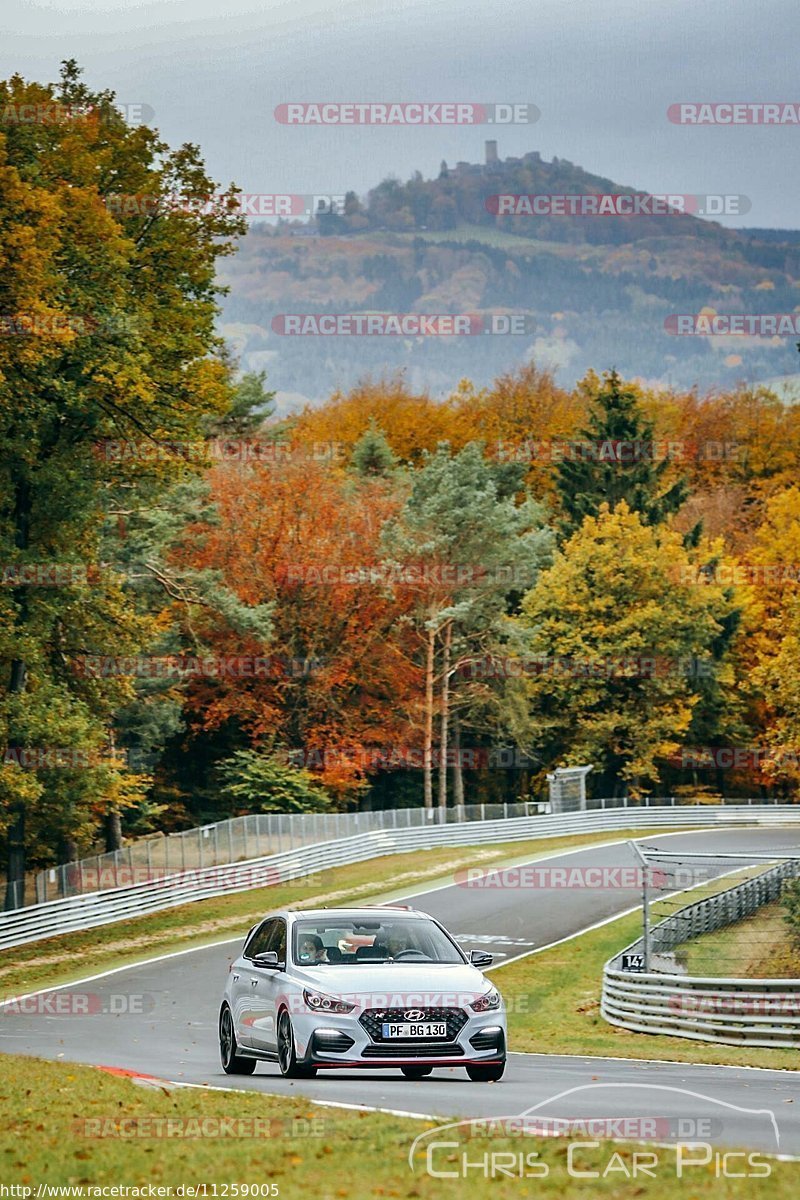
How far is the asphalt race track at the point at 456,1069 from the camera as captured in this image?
12477 mm

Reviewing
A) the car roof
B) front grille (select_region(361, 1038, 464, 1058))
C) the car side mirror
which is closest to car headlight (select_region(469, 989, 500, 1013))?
front grille (select_region(361, 1038, 464, 1058))

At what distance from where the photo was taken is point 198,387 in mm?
38688

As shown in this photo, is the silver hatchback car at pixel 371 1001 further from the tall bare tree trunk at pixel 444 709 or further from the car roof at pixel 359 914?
the tall bare tree trunk at pixel 444 709

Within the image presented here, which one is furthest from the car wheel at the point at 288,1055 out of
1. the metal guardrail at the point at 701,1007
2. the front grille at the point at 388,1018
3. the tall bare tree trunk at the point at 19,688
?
the tall bare tree trunk at the point at 19,688

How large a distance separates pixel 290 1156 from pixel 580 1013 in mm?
19051

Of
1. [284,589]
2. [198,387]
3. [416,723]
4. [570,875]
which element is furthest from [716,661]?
[198,387]

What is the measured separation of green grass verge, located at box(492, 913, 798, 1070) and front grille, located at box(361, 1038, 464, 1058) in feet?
18.3

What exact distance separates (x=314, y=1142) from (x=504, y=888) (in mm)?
37027

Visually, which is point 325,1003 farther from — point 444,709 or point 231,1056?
point 444,709

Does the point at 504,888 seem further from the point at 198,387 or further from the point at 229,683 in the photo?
the point at 229,683

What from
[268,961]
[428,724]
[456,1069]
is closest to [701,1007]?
[456,1069]

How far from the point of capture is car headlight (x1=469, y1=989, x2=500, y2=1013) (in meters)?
14.9

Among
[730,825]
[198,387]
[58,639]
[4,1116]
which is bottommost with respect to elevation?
[730,825]

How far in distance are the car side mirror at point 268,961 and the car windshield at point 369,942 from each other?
0.20 meters
